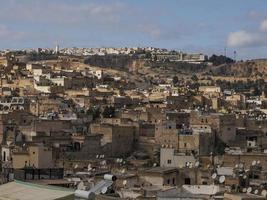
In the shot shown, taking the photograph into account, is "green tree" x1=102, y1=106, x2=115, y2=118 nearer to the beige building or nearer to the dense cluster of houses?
the dense cluster of houses

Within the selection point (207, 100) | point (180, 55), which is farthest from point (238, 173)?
point (180, 55)

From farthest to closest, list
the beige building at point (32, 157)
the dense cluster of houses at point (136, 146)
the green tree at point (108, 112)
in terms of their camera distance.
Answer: the green tree at point (108, 112), the beige building at point (32, 157), the dense cluster of houses at point (136, 146)

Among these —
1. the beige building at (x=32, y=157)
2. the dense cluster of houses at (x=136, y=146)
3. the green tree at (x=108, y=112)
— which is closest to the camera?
the dense cluster of houses at (x=136, y=146)

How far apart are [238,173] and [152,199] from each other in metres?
4.83

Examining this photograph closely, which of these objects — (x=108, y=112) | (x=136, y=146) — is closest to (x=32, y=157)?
(x=136, y=146)

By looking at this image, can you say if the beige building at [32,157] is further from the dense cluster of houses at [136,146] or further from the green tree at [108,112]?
the green tree at [108,112]

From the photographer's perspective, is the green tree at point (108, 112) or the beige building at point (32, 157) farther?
the green tree at point (108, 112)

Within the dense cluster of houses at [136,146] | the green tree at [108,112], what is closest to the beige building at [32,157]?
the dense cluster of houses at [136,146]

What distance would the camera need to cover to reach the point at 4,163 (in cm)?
2427

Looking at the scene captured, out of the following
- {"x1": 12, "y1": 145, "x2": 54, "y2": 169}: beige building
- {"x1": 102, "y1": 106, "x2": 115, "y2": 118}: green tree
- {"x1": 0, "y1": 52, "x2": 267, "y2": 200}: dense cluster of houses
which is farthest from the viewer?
{"x1": 102, "y1": 106, "x2": 115, "y2": 118}: green tree

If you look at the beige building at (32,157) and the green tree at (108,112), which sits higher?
the green tree at (108,112)

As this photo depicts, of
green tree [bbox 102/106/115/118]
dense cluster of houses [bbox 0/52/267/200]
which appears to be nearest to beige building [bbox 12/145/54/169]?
dense cluster of houses [bbox 0/52/267/200]

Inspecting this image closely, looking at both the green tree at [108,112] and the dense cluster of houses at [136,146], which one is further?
the green tree at [108,112]

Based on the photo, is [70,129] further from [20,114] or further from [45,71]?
[45,71]
